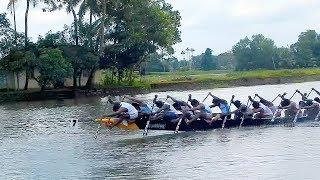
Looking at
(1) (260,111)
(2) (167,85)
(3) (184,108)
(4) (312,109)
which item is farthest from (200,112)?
(2) (167,85)

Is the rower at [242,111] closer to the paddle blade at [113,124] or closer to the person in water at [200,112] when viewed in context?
the person in water at [200,112]

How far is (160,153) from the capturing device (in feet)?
57.5

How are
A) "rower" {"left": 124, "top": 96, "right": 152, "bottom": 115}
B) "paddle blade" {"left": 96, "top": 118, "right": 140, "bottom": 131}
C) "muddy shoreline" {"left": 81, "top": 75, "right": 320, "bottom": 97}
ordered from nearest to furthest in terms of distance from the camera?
"paddle blade" {"left": 96, "top": 118, "right": 140, "bottom": 131}
"rower" {"left": 124, "top": 96, "right": 152, "bottom": 115}
"muddy shoreline" {"left": 81, "top": 75, "right": 320, "bottom": 97}

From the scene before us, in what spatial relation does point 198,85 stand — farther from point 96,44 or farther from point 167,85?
point 96,44

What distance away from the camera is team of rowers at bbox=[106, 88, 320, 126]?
19.9 meters

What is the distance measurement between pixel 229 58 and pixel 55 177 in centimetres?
11421

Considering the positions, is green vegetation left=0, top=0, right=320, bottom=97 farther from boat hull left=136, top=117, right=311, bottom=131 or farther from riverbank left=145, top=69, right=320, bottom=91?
boat hull left=136, top=117, right=311, bottom=131

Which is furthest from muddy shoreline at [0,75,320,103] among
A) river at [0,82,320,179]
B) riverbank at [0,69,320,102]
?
river at [0,82,320,179]

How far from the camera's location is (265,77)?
6303cm

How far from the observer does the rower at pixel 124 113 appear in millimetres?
19464

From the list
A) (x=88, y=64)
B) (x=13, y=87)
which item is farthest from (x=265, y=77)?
(x=13, y=87)

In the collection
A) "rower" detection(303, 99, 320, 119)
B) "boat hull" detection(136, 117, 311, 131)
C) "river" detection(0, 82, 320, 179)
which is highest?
"rower" detection(303, 99, 320, 119)

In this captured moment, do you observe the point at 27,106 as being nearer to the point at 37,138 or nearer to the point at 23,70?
the point at 23,70

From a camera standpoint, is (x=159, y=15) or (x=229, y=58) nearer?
(x=159, y=15)
